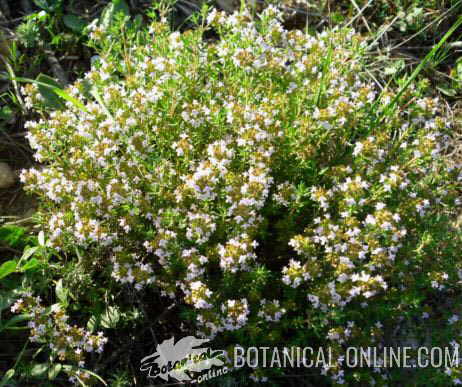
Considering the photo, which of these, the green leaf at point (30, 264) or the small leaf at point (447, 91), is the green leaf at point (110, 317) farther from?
the small leaf at point (447, 91)

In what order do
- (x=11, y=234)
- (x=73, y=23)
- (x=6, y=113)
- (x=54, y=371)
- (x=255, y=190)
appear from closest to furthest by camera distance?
1. (x=255, y=190)
2. (x=54, y=371)
3. (x=11, y=234)
4. (x=6, y=113)
5. (x=73, y=23)

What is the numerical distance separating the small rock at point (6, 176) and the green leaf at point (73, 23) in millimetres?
1657

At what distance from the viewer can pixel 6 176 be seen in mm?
4203

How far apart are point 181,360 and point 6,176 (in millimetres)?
2298

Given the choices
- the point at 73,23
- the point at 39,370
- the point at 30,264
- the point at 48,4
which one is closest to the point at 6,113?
the point at 73,23

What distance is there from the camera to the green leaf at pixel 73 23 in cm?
501

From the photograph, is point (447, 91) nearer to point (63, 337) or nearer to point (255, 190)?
point (255, 190)

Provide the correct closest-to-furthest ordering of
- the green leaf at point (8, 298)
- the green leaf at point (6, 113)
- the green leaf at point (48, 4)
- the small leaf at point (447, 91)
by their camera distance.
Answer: the green leaf at point (8, 298) < the green leaf at point (6, 113) < the green leaf at point (48, 4) < the small leaf at point (447, 91)

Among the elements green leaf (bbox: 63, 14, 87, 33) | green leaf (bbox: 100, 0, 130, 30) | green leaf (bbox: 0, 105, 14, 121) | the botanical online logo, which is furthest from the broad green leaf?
green leaf (bbox: 63, 14, 87, 33)

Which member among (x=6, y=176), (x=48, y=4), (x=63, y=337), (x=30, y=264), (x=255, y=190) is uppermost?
(x=48, y=4)

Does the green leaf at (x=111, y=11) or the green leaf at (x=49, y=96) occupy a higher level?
the green leaf at (x=111, y=11)

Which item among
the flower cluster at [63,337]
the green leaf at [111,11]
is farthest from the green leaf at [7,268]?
the green leaf at [111,11]

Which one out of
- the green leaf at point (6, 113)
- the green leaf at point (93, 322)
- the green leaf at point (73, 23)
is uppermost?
the green leaf at point (73, 23)

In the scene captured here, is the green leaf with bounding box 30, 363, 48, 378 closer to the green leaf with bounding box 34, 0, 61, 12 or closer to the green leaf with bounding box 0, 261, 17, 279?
the green leaf with bounding box 0, 261, 17, 279
